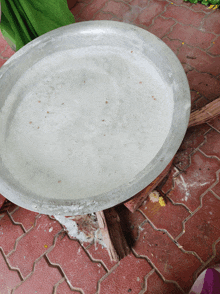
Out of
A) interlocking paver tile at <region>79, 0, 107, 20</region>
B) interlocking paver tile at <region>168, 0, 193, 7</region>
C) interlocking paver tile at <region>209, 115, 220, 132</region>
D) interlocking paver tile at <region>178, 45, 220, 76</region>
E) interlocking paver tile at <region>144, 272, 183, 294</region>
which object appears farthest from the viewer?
interlocking paver tile at <region>79, 0, 107, 20</region>

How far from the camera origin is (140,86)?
113 cm

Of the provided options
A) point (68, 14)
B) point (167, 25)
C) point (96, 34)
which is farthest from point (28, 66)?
point (167, 25)

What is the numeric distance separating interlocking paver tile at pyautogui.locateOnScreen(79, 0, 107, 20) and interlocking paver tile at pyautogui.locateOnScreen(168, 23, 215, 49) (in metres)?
1.17

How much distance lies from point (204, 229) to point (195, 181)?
398 millimetres

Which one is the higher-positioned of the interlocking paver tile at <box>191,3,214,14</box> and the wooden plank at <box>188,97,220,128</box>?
the interlocking paver tile at <box>191,3,214,14</box>

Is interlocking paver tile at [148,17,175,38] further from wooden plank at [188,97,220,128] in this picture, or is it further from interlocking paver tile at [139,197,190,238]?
interlocking paver tile at [139,197,190,238]

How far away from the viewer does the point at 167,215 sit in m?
1.78

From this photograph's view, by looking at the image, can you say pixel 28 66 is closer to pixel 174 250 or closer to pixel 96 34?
pixel 96 34

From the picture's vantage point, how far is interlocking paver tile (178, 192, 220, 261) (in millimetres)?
1629

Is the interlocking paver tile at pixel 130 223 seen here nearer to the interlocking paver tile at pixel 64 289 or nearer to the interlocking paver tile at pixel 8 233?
the interlocking paver tile at pixel 64 289

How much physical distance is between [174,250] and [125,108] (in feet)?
4.12

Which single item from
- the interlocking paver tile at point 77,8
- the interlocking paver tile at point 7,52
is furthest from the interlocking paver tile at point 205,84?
the interlocking paver tile at point 7,52

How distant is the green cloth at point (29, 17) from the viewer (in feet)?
4.43

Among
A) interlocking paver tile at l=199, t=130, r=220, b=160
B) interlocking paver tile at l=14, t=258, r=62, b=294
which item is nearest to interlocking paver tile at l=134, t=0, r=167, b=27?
interlocking paver tile at l=199, t=130, r=220, b=160
